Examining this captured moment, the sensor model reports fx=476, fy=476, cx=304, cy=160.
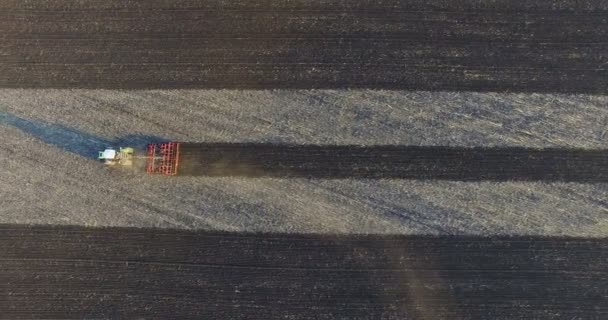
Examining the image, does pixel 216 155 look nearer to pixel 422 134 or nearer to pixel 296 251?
pixel 296 251

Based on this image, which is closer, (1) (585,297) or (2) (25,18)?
(1) (585,297)

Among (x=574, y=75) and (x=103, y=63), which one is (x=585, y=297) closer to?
(x=574, y=75)

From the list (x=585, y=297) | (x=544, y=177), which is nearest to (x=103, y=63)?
(x=544, y=177)

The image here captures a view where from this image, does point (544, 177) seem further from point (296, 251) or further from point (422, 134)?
point (296, 251)

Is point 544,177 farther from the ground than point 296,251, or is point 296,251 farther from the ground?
point 544,177

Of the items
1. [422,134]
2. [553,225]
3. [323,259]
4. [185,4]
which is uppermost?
[185,4]

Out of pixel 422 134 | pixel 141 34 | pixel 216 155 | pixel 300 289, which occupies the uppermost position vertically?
pixel 141 34

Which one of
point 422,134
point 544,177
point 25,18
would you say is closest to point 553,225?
point 544,177

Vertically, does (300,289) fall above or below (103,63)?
below
